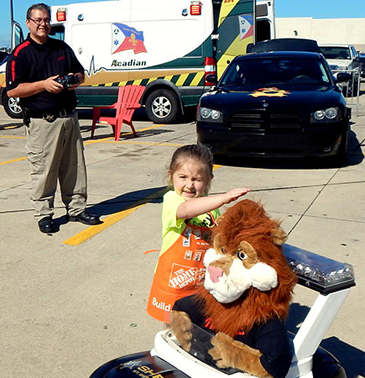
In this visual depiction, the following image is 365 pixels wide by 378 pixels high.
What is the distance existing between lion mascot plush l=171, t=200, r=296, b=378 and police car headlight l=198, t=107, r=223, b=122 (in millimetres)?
5497

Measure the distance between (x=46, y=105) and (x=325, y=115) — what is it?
151 inches

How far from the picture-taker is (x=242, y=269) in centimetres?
189

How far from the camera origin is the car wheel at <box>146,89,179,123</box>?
12047mm

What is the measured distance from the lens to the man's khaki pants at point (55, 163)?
4.79m

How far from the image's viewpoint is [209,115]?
24.7 ft

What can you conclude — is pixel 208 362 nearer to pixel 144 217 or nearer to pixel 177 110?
pixel 144 217

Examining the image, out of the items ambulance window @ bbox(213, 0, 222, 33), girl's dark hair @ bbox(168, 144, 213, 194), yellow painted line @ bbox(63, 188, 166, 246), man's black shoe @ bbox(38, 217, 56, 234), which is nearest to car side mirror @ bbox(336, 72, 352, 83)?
ambulance window @ bbox(213, 0, 222, 33)

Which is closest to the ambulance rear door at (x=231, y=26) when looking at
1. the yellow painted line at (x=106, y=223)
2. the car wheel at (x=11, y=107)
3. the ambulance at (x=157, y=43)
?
the ambulance at (x=157, y=43)

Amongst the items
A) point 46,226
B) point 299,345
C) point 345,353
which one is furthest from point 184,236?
point 46,226

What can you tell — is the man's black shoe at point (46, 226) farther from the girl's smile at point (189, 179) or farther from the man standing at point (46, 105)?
the girl's smile at point (189, 179)

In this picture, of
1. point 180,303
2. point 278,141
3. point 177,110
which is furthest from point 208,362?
point 177,110

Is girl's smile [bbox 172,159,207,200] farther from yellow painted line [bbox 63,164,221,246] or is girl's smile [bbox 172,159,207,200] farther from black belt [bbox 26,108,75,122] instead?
black belt [bbox 26,108,75,122]

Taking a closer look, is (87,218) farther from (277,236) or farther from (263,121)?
(277,236)

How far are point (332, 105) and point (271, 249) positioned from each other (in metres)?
5.68
